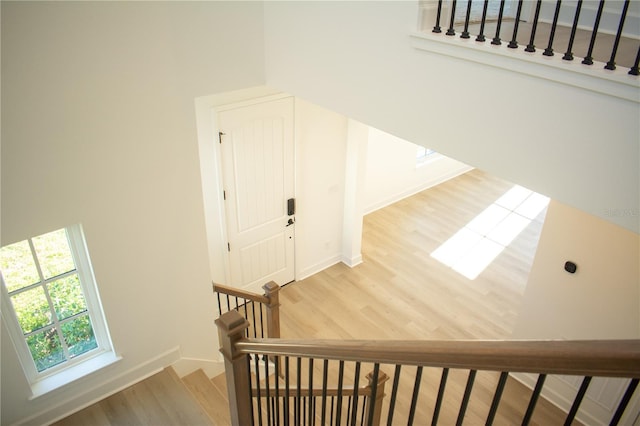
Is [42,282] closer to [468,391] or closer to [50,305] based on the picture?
[50,305]

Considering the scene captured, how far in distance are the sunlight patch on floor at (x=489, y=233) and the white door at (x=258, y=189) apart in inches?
97.8

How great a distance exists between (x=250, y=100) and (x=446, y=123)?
2.77 m

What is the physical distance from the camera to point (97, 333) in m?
3.80

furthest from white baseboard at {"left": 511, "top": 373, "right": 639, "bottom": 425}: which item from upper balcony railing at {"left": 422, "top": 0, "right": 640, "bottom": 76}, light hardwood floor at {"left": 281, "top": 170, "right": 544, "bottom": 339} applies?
upper balcony railing at {"left": 422, "top": 0, "right": 640, "bottom": 76}

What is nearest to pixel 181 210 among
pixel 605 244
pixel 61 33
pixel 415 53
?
pixel 61 33

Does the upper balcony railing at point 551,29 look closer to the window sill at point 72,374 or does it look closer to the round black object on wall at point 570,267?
the round black object on wall at point 570,267

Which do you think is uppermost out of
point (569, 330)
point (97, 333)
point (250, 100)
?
point (250, 100)

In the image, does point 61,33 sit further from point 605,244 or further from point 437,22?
point 605,244

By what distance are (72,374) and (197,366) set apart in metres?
1.09

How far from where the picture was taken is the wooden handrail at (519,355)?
3.36 feet

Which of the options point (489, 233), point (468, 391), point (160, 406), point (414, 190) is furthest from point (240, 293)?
point (414, 190)

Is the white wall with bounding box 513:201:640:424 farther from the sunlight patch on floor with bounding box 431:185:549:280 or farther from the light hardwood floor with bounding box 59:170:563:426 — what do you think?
the sunlight patch on floor with bounding box 431:185:549:280

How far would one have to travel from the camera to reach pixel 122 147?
10.6ft

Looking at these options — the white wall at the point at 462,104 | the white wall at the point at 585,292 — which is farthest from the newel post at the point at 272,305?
the white wall at the point at 585,292
